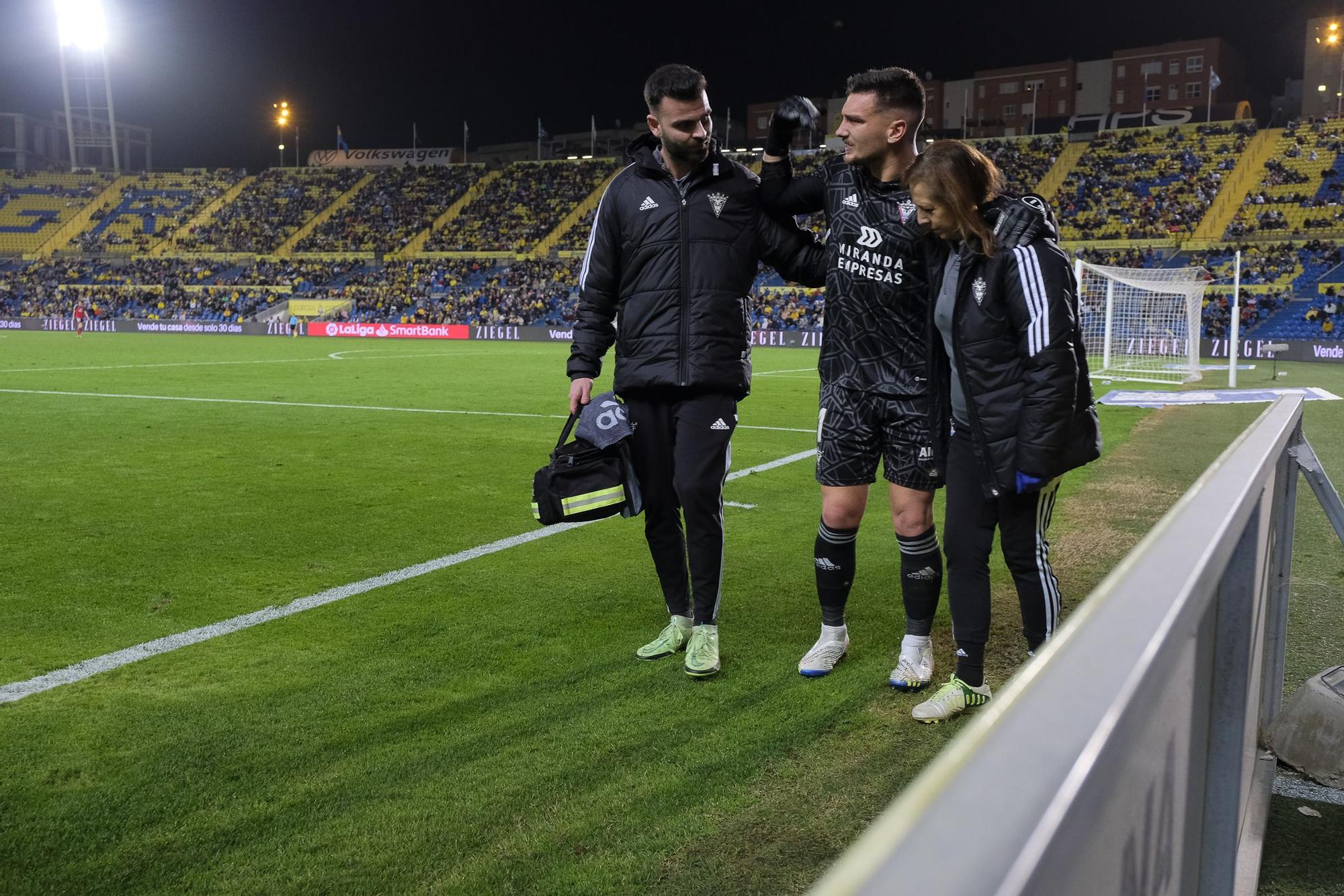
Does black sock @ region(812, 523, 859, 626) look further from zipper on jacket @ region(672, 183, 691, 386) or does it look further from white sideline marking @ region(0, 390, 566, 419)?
white sideline marking @ region(0, 390, 566, 419)

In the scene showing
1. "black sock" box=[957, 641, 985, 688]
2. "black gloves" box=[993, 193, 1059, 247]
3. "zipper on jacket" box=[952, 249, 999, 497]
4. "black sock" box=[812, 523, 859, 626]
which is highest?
"black gloves" box=[993, 193, 1059, 247]

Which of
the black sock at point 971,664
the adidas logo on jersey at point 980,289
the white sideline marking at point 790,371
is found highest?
the adidas logo on jersey at point 980,289

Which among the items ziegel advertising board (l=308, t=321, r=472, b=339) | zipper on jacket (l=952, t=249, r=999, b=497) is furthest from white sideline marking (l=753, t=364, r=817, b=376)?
ziegel advertising board (l=308, t=321, r=472, b=339)

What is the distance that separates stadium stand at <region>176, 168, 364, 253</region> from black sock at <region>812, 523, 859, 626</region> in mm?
56912

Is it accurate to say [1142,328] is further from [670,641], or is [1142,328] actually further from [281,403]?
[670,641]

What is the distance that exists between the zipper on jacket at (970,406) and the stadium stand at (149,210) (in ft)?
203

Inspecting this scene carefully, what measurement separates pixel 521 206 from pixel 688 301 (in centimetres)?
5300

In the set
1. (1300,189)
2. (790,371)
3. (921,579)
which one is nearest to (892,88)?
(921,579)

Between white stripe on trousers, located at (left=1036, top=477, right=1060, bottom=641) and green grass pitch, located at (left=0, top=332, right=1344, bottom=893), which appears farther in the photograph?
white stripe on trousers, located at (left=1036, top=477, right=1060, bottom=641)

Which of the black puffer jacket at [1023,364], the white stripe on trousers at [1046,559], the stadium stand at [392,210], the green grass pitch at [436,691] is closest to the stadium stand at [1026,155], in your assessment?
the stadium stand at [392,210]

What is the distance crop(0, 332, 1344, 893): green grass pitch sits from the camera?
2.44 meters

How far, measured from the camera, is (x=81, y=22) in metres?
55.2

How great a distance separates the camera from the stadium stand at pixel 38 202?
59375 mm

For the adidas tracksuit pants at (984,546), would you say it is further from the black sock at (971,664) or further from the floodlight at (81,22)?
the floodlight at (81,22)
